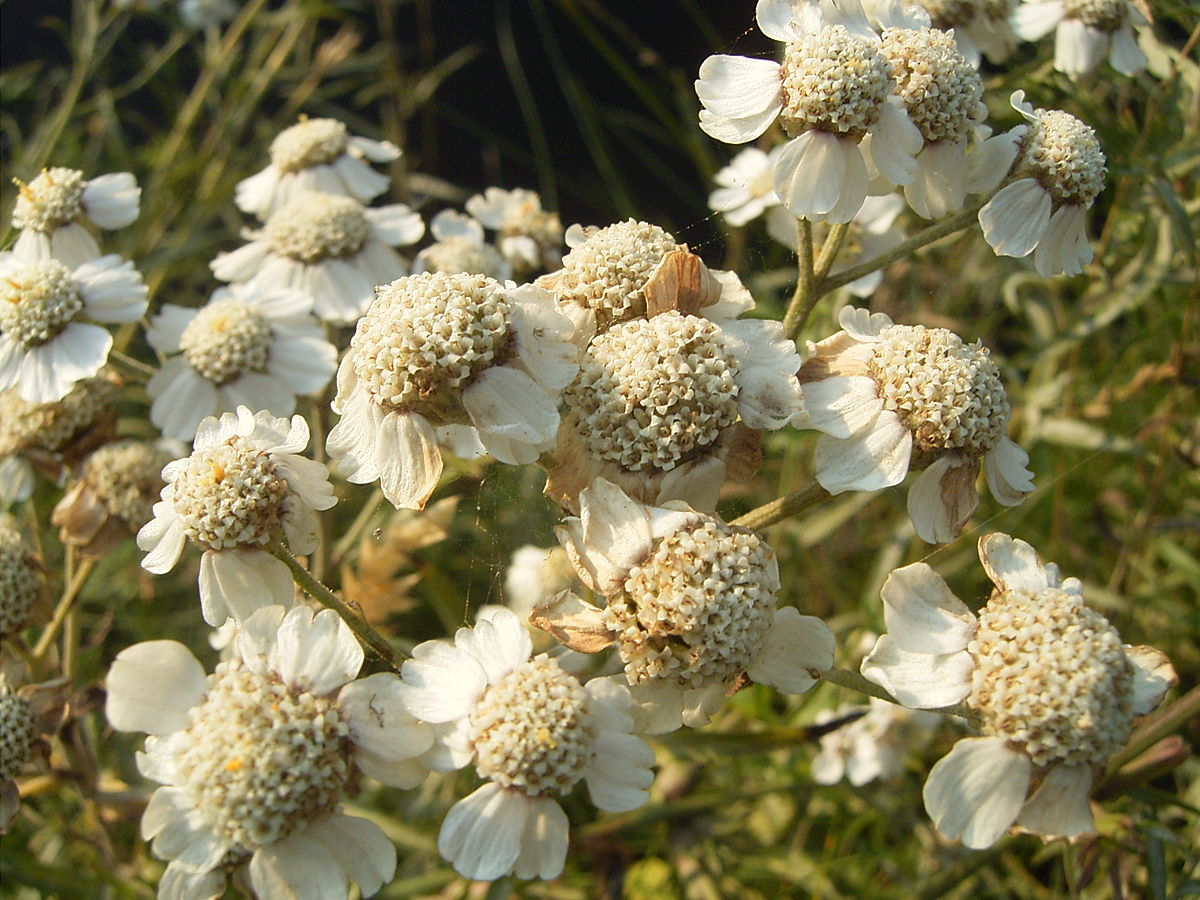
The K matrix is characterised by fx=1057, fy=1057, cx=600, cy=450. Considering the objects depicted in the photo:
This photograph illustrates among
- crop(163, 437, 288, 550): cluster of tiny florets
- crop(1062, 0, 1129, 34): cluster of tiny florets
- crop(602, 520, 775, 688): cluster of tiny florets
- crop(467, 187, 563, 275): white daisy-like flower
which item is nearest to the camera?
crop(602, 520, 775, 688): cluster of tiny florets

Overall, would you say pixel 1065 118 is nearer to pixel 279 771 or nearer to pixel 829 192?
pixel 829 192

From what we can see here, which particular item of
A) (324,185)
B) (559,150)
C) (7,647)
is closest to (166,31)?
(559,150)

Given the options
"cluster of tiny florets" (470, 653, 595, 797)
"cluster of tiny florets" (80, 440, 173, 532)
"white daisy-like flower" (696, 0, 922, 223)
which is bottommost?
"cluster of tiny florets" (80, 440, 173, 532)

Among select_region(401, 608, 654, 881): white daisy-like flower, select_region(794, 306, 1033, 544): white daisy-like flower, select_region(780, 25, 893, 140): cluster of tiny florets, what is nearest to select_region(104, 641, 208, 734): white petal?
select_region(401, 608, 654, 881): white daisy-like flower

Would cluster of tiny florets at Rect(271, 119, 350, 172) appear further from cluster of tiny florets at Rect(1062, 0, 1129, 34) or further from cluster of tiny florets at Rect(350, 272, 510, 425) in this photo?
cluster of tiny florets at Rect(1062, 0, 1129, 34)

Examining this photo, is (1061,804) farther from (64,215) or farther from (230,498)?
(64,215)

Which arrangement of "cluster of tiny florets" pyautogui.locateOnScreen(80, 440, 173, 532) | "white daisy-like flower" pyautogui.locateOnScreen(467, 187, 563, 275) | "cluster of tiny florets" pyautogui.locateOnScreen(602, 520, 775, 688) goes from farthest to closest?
"white daisy-like flower" pyautogui.locateOnScreen(467, 187, 563, 275)
"cluster of tiny florets" pyautogui.locateOnScreen(80, 440, 173, 532)
"cluster of tiny florets" pyautogui.locateOnScreen(602, 520, 775, 688)

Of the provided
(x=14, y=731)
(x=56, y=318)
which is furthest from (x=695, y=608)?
(x=56, y=318)

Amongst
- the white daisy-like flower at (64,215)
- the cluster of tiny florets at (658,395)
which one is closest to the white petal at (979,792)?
the cluster of tiny florets at (658,395)
